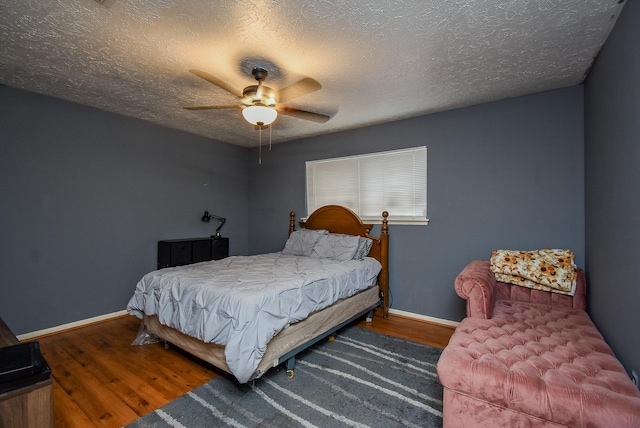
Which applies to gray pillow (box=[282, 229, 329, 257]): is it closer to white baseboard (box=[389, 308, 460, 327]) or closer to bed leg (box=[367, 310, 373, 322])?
bed leg (box=[367, 310, 373, 322])

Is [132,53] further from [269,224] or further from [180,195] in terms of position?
[269,224]

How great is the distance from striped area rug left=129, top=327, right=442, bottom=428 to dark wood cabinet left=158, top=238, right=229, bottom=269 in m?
2.20

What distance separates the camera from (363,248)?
145 inches

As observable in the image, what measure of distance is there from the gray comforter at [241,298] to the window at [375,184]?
42.0 inches

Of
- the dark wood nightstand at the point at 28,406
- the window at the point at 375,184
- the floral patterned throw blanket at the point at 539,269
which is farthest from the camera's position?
the window at the point at 375,184

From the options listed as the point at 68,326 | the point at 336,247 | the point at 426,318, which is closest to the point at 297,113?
the point at 336,247

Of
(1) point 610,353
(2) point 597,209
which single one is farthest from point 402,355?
(2) point 597,209

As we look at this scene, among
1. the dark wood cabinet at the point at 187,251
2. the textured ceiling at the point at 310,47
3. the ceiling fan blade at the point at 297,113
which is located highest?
the textured ceiling at the point at 310,47

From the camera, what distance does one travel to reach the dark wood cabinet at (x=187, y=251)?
3.91m

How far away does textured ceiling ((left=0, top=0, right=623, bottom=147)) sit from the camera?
172 centimetres

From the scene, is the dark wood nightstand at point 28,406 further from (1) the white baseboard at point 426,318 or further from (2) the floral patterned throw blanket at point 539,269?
(1) the white baseboard at point 426,318

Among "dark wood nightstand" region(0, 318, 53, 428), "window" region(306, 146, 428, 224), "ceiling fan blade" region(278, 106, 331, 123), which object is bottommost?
"dark wood nightstand" region(0, 318, 53, 428)

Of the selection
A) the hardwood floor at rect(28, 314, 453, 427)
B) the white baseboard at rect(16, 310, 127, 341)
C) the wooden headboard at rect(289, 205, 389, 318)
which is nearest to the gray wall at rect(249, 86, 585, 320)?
the wooden headboard at rect(289, 205, 389, 318)

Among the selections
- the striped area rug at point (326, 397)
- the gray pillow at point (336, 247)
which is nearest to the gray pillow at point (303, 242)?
the gray pillow at point (336, 247)
